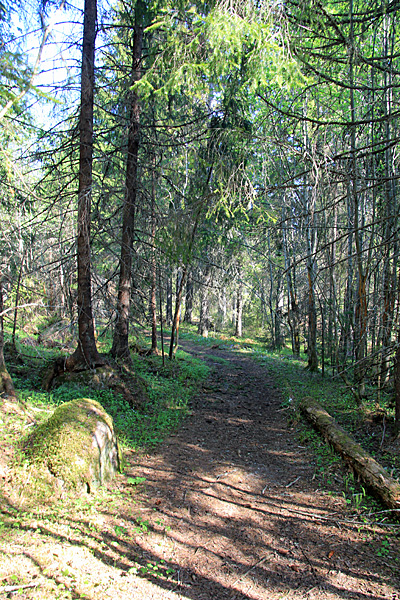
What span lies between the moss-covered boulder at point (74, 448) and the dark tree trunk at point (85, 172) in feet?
7.96

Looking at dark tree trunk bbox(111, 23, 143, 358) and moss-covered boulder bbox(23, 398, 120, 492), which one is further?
dark tree trunk bbox(111, 23, 143, 358)

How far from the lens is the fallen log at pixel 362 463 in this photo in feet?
12.7

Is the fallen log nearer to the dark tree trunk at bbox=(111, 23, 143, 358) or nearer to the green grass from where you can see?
the green grass

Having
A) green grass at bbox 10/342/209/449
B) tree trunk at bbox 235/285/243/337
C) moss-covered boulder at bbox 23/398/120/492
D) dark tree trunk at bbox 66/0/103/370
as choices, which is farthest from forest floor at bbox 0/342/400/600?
tree trunk at bbox 235/285/243/337

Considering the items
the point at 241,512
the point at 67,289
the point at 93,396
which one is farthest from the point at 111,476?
the point at 67,289

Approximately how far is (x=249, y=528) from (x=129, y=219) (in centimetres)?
671

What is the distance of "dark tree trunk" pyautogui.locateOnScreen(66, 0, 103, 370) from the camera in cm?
648

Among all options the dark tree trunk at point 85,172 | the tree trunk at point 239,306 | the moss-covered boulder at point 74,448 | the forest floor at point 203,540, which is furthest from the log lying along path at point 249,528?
the tree trunk at point 239,306

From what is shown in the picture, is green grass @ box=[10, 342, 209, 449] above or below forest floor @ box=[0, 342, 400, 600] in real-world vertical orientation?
above

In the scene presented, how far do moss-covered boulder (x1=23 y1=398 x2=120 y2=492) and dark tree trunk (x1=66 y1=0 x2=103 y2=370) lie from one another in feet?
7.96

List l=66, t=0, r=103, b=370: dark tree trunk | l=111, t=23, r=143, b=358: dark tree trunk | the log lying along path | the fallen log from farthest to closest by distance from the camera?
1. l=111, t=23, r=143, b=358: dark tree trunk
2. l=66, t=0, r=103, b=370: dark tree trunk
3. the fallen log
4. the log lying along path

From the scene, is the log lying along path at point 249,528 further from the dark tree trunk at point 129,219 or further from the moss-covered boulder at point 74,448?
the dark tree trunk at point 129,219

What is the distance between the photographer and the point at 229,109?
26.9ft

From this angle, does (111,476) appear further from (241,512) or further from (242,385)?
(242,385)
